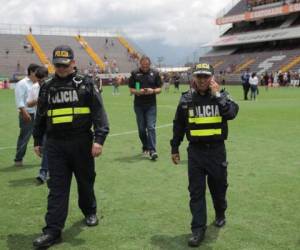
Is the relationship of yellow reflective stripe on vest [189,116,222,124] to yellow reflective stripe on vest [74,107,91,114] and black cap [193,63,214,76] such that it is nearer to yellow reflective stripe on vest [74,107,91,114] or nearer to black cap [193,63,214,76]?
black cap [193,63,214,76]

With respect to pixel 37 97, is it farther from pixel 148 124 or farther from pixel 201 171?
pixel 201 171

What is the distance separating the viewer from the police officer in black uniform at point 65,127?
4.63m

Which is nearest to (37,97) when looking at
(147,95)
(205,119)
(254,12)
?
(147,95)

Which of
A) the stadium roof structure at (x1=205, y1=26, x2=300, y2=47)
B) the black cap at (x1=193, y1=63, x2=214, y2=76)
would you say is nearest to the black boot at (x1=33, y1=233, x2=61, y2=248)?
the black cap at (x1=193, y1=63, x2=214, y2=76)

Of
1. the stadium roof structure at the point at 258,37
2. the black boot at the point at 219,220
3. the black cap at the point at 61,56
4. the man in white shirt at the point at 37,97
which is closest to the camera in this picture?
the black cap at the point at 61,56

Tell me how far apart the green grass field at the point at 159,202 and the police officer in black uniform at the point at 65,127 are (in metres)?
0.42

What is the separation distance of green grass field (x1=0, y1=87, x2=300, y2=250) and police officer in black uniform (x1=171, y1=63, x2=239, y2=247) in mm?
397

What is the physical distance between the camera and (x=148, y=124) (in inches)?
344

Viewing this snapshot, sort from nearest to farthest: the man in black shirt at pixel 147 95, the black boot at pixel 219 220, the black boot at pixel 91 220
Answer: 1. the black boot at pixel 219 220
2. the black boot at pixel 91 220
3. the man in black shirt at pixel 147 95

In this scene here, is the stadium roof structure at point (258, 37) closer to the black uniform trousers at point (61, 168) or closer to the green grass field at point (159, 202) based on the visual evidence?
the green grass field at point (159, 202)

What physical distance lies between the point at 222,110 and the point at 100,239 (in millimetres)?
1795

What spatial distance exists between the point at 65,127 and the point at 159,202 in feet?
6.12

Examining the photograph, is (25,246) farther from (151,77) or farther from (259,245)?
(151,77)

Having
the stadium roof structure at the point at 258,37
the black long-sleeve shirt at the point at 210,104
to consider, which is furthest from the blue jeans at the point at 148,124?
the stadium roof structure at the point at 258,37
